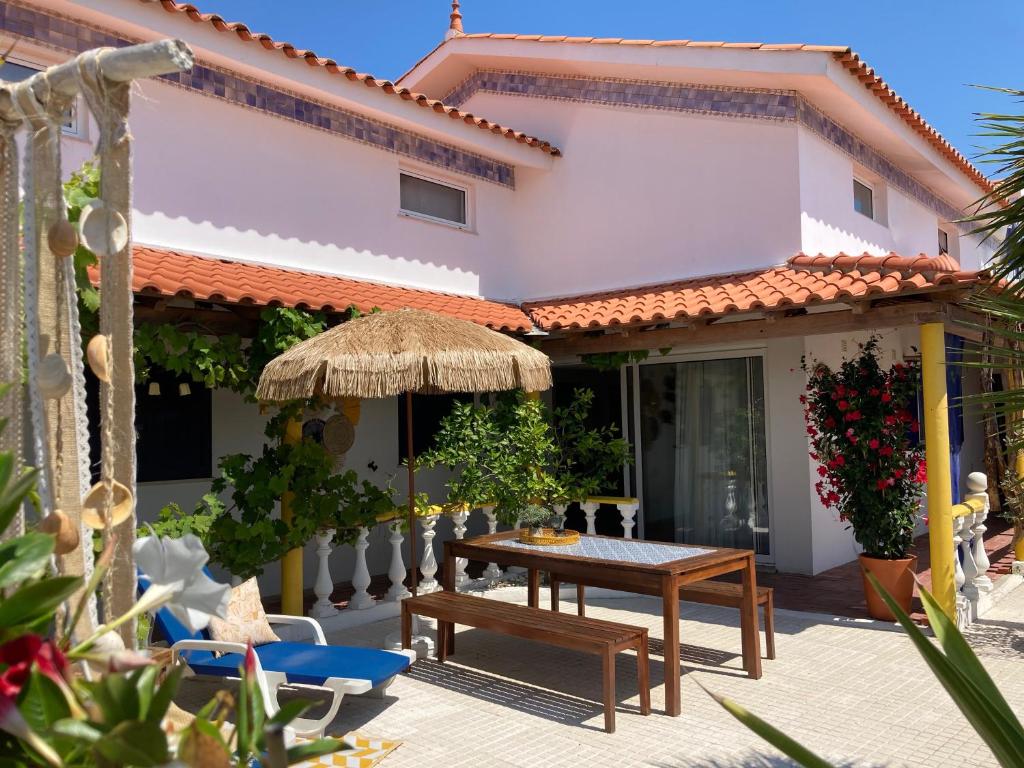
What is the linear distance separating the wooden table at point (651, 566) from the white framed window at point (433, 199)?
4.84m

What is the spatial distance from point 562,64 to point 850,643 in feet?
27.2

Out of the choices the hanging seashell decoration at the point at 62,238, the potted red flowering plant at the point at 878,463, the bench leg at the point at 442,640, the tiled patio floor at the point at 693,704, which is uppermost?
the hanging seashell decoration at the point at 62,238

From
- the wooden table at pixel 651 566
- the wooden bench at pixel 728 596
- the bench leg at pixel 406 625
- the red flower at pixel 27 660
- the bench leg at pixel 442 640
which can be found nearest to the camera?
the red flower at pixel 27 660

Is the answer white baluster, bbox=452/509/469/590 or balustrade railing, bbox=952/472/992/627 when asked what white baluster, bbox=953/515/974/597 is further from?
white baluster, bbox=452/509/469/590

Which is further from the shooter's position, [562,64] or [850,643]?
[562,64]

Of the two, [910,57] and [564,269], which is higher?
[910,57]

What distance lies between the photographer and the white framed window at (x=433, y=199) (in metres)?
10.3

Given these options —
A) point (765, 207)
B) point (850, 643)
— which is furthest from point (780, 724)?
point (765, 207)

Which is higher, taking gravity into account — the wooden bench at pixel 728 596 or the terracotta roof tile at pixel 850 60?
the terracotta roof tile at pixel 850 60

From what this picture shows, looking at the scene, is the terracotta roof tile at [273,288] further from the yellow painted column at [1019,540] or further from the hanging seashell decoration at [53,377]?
the yellow painted column at [1019,540]

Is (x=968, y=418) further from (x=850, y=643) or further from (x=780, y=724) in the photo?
(x=780, y=724)

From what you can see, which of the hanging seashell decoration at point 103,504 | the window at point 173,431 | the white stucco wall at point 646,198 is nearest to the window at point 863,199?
the white stucco wall at point 646,198

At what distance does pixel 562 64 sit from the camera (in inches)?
451

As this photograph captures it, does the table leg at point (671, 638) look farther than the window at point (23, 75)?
No
